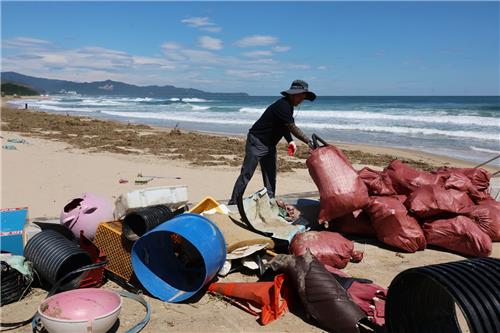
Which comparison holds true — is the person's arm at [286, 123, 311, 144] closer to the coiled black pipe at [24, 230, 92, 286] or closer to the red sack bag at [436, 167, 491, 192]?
the red sack bag at [436, 167, 491, 192]

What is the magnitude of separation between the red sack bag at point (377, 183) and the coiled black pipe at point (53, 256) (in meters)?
2.96

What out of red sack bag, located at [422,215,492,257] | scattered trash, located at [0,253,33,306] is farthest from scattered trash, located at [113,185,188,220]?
red sack bag, located at [422,215,492,257]

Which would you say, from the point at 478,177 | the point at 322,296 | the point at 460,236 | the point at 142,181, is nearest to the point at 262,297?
the point at 322,296

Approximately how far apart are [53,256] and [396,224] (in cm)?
325

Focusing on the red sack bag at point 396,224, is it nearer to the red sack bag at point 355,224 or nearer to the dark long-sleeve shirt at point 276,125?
the red sack bag at point 355,224

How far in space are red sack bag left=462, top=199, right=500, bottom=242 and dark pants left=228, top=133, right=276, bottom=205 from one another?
220 centimetres

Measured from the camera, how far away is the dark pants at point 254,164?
538cm

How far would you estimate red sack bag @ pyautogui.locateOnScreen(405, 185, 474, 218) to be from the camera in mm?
4664

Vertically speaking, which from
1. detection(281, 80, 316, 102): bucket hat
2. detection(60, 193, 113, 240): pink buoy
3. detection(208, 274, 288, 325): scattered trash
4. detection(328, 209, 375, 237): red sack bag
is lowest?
detection(208, 274, 288, 325): scattered trash

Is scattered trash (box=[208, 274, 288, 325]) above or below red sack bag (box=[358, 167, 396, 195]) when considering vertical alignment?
below

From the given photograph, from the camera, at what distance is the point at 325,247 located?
4.21 metres

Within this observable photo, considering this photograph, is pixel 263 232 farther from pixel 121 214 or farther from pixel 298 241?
pixel 121 214

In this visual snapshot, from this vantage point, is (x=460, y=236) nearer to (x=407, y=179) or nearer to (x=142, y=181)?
(x=407, y=179)

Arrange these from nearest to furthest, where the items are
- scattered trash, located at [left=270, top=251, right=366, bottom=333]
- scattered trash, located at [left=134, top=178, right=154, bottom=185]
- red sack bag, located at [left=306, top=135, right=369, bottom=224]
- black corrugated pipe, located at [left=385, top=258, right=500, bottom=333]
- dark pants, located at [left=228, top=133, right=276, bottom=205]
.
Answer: black corrugated pipe, located at [left=385, top=258, right=500, bottom=333] → scattered trash, located at [left=270, top=251, right=366, bottom=333] → red sack bag, located at [left=306, top=135, right=369, bottom=224] → dark pants, located at [left=228, top=133, right=276, bottom=205] → scattered trash, located at [left=134, top=178, right=154, bottom=185]
